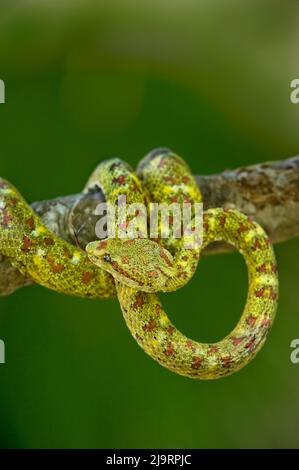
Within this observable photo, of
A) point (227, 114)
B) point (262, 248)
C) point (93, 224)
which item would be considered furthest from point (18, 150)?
point (262, 248)

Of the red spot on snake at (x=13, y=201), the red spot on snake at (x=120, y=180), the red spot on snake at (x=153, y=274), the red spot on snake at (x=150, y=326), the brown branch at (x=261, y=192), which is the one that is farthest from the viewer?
the brown branch at (x=261, y=192)

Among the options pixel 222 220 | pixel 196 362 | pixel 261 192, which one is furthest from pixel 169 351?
pixel 261 192

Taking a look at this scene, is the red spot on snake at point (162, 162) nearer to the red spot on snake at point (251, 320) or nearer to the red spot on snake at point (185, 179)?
the red spot on snake at point (185, 179)

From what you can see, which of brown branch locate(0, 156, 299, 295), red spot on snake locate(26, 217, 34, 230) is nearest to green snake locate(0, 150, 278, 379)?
red spot on snake locate(26, 217, 34, 230)

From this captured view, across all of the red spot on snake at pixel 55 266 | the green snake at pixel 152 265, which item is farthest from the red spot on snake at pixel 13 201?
the red spot on snake at pixel 55 266

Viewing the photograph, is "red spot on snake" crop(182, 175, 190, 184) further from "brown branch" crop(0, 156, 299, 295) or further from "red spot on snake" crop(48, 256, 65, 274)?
"red spot on snake" crop(48, 256, 65, 274)

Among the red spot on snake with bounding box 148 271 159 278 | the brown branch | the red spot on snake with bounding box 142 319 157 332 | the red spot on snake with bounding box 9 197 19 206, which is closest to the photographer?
the red spot on snake with bounding box 148 271 159 278

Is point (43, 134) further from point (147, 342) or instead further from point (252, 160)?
point (147, 342)
